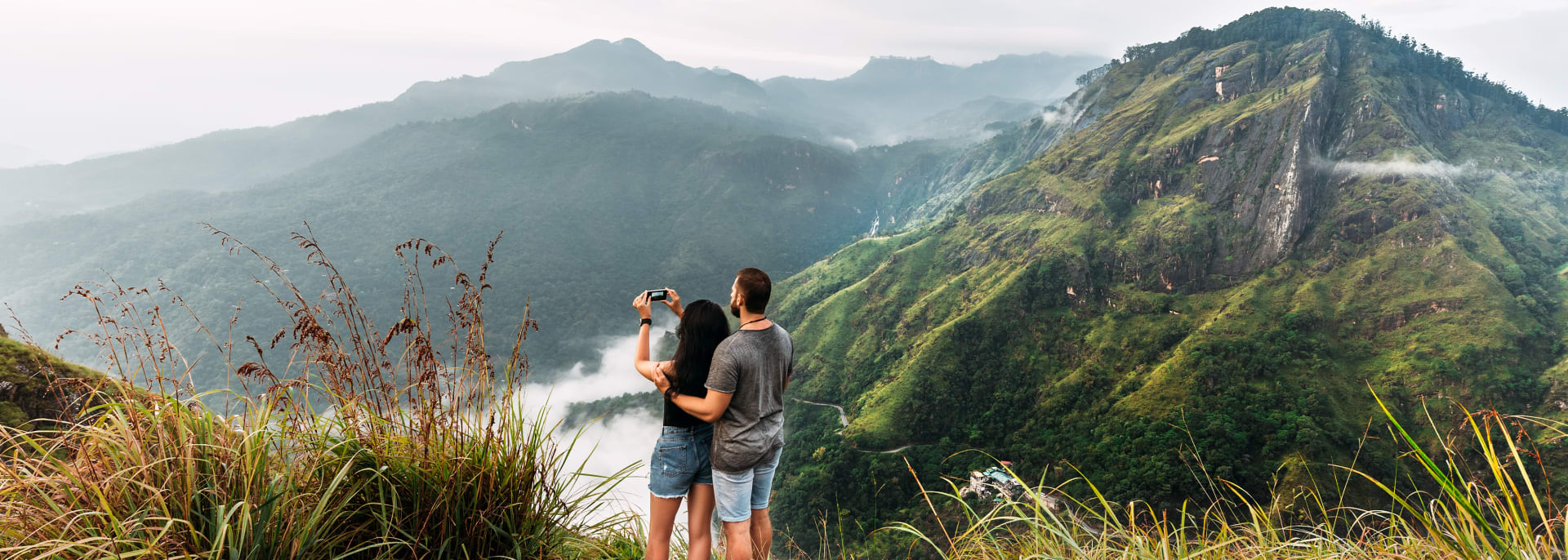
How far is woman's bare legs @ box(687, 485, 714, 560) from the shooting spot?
3.62m

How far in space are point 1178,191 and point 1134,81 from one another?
153 ft

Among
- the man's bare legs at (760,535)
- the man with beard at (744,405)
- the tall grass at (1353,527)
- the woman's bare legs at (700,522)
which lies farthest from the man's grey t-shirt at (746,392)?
the tall grass at (1353,527)

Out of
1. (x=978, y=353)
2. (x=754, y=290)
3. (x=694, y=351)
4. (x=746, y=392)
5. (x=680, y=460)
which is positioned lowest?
(x=978, y=353)

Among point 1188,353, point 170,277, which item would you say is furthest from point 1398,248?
point 170,277

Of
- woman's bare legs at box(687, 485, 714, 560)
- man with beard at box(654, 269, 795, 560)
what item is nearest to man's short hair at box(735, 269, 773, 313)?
man with beard at box(654, 269, 795, 560)

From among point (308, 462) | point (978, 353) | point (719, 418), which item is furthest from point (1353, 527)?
point (978, 353)

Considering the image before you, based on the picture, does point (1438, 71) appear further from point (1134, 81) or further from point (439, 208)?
point (439, 208)

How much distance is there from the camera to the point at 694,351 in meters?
3.60

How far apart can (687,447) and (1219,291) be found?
285 feet

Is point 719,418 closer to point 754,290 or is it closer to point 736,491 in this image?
point 736,491

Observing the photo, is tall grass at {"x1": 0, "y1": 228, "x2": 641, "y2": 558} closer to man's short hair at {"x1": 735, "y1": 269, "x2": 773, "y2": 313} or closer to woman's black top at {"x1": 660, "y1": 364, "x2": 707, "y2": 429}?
woman's black top at {"x1": 660, "y1": 364, "x2": 707, "y2": 429}

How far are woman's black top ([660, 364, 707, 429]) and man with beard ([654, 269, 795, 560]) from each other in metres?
0.05

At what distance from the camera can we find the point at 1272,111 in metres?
81.6

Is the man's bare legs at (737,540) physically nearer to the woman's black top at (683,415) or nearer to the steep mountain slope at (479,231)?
the woman's black top at (683,415)
